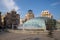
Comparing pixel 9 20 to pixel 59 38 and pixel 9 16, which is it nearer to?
pixel 9 16

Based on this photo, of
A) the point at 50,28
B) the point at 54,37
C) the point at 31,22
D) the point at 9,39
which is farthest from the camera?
the point at 31,22

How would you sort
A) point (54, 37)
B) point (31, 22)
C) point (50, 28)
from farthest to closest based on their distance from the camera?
point (31, 22), point (50, 28), point (54, 37)

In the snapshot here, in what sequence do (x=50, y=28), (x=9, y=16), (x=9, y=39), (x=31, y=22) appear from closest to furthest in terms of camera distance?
(x=9, y=39)
(x=50, y=28)
(x=31, y=22)
(x=9, y=16)

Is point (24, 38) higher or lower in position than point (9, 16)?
lower

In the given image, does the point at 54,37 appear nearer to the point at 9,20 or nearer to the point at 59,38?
the point at 59,38

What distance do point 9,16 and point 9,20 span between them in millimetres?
225

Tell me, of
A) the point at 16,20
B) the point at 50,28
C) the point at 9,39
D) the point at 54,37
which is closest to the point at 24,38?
the point at 9,39

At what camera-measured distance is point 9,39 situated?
3539 millimetres

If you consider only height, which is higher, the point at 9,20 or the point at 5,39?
the point at 9,20

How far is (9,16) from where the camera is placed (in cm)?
757

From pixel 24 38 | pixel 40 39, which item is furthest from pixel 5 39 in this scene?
pixel 40 39

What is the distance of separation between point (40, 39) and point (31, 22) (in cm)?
299

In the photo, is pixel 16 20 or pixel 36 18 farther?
pixel 16 20

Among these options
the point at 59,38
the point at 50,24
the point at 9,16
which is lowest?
the point at 59,38
